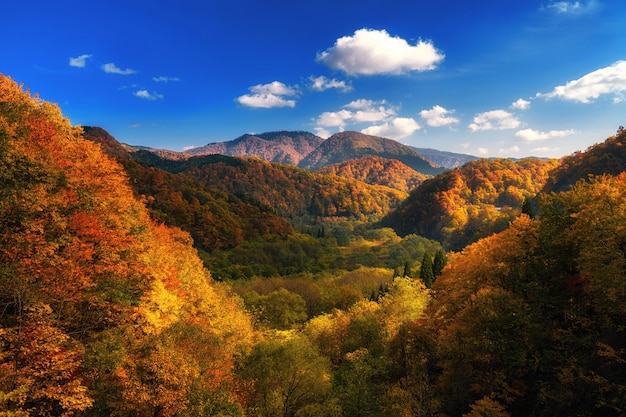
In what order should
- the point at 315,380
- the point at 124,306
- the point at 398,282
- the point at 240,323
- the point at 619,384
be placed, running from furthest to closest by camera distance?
1. the point at 398,282
2. the point at 240,323
3. the point at 315,380
4. the point at 124,306
5. the point at 619,384

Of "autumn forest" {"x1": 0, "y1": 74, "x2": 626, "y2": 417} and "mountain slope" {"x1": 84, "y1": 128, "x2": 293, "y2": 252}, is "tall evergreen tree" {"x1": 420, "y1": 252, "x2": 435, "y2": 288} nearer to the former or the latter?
"autumn forest" {"x1": 0, "y1": 74, "x2": 626, "y2": 417}

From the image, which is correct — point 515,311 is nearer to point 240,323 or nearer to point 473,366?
point 473,366

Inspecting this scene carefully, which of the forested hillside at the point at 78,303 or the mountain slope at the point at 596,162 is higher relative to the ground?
the mountain slope at the point at 596,162

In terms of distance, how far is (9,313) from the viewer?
24.2m

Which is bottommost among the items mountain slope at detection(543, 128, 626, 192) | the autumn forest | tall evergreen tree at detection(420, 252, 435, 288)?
tall evergreen tree at detection(420, 252, 435, 288)

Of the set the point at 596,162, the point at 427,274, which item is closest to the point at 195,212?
the point at 427,274

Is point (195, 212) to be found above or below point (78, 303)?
above

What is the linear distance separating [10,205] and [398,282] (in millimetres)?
51870

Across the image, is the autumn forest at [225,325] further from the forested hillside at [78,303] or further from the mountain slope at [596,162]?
the mountain slope at [596,162]

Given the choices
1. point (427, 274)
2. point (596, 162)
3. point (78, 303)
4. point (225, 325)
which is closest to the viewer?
point (78, 303)

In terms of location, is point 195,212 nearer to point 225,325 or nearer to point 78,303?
point 225,325

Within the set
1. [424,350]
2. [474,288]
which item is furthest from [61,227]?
[474,288]

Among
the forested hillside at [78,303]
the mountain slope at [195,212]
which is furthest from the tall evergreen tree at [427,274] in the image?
the mountain slope at [195,212]

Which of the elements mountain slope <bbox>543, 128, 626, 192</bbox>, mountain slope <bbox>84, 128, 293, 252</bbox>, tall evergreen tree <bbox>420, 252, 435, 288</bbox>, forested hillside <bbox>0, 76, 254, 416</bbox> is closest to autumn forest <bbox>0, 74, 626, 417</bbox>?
forested hillside <bbox>0, 76, 254, 416</bbox>
